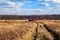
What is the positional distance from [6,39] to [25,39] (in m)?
3.73

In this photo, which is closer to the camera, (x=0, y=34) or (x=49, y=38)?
(x=0, y=34)

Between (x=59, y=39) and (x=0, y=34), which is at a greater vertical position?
(x=0, y=34)

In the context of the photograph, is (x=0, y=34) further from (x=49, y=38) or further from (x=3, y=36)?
(x=49, y=38)

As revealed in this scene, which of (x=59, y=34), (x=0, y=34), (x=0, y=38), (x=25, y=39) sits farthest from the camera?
(x=59, y=34)

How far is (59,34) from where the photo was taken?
3038 cm

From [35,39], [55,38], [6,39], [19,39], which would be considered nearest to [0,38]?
[6,39]

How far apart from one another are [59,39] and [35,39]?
2506 mm

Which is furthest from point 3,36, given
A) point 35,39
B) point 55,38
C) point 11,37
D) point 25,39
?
point 55,38

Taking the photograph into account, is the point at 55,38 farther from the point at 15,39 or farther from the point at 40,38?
the point at 15,39

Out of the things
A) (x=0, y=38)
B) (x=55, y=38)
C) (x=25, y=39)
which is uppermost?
(x=0, y=38)

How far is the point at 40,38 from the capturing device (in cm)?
2880

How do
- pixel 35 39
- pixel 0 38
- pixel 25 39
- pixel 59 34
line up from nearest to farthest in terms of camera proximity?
1. pixel 0 38
2. pixel 25 39
3. pixel 35 39
4. pixel 59 34

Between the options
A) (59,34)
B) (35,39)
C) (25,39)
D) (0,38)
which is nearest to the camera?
(0,38)

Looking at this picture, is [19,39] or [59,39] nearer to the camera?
[19,39]
